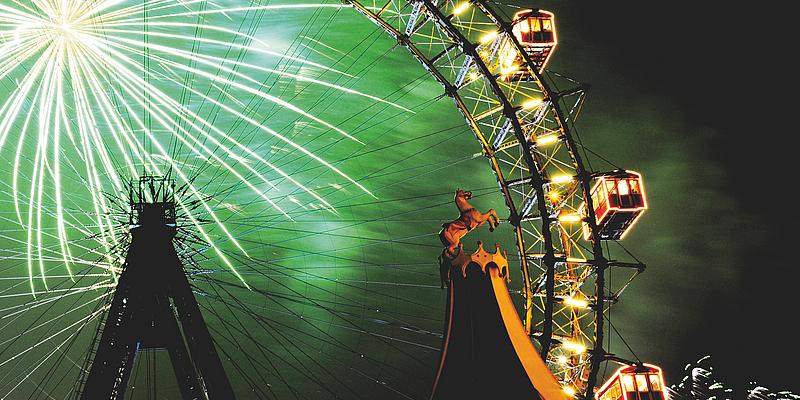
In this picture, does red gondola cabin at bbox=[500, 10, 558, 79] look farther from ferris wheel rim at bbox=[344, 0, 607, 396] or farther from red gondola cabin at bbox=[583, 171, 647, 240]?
red gondola cabin at bbox=[583, 171, 647, 240]

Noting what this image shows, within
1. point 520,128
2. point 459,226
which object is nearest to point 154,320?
point 459,226

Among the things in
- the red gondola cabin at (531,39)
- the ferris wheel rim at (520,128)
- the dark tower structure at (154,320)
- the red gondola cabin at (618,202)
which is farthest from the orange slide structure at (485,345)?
the red gondola cabin at (531,39)

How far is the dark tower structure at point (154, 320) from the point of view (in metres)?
13.6

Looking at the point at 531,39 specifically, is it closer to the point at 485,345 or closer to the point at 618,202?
the point at 618,202

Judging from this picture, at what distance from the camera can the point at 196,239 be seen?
49.8ft

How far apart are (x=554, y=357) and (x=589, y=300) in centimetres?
197

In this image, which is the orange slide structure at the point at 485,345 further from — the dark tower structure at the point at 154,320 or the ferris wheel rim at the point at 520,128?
the ferris wheel rim at the point at 520,128

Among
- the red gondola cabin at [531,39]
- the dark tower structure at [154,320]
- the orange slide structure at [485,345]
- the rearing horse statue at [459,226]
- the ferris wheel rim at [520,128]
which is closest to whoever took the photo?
the orange slide structure at [485,345]

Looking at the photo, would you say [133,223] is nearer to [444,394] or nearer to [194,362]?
[194,362]

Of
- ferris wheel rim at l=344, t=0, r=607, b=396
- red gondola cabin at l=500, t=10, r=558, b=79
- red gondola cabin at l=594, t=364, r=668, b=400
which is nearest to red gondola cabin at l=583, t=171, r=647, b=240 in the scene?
ferris wheel rim at l=344, t=0, r=607, b=396

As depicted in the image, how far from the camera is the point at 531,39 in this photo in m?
19.4

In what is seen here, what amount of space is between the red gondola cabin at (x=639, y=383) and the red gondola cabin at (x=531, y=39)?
910 cm

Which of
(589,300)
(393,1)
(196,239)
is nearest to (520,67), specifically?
(393,1)

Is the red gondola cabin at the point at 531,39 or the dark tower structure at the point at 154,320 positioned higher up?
the red gondola cabin at the point at 531,39
